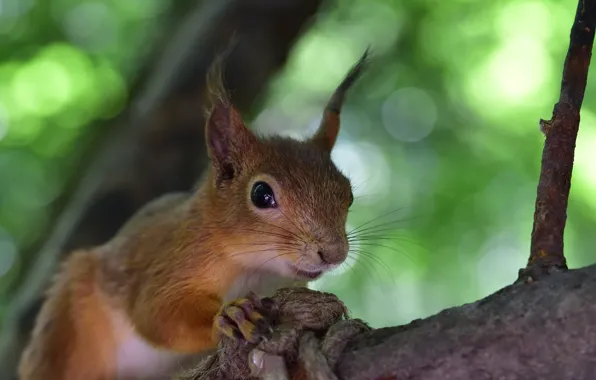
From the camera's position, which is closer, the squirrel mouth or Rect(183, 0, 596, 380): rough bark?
Rect(183, 0, 596, 380): rough bark

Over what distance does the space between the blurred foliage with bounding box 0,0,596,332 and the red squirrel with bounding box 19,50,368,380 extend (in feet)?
3.32

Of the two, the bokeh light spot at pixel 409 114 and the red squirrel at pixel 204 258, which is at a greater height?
the bokeh light spot at pixel 409 114

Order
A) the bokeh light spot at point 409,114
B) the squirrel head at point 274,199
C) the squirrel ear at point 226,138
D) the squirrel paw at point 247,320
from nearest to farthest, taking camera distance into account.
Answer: the squirrel paw at point 247,320 → the squirrel head at point 274,199 → the squirrel ear at point 226,138 → the bokeh light spot at point 409,114

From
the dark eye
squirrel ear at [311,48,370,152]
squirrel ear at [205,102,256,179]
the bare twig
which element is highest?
squirrel ear at [311,48,370,152]

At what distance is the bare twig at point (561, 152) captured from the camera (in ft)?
2.23

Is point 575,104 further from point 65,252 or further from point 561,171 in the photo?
point 65,252

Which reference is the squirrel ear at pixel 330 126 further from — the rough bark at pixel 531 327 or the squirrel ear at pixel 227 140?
the rough bark at pixel 531 327

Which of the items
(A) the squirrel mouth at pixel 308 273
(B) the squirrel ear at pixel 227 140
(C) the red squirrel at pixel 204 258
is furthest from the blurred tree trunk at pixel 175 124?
(A) the squirrel mouth at pixel 308 273

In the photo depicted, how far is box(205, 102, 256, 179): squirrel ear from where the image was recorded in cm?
135

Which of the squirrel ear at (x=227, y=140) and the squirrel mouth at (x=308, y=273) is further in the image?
the squirrel ear at (x=227, y=140)

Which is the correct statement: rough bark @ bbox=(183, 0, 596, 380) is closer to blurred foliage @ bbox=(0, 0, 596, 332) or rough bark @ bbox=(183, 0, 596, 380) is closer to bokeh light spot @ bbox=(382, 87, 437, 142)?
blurred foliage @ bbox=(0, 0, 596, 332)

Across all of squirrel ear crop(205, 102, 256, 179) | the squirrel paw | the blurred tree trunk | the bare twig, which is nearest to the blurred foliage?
the blurred tree trunk

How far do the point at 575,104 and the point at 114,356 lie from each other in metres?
1.11

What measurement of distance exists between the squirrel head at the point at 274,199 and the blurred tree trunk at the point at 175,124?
23.3 inches
